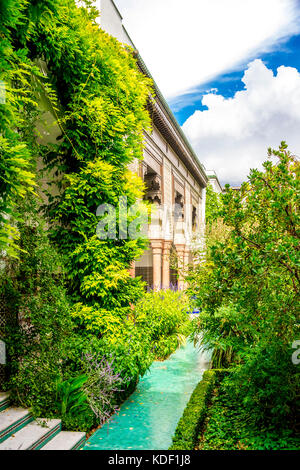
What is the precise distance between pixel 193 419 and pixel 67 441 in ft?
4.78

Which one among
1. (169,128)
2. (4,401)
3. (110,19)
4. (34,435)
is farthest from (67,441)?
(169,128)

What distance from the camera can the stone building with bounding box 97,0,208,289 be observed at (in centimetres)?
921

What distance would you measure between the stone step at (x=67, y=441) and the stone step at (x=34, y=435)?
0.17 ft

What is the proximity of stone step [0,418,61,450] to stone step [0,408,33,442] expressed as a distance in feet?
0.14

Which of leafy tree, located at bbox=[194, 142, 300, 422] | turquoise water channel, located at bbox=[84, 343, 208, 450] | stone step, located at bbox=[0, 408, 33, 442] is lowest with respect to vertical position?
turquoise water channel, located at bbox=[84, 343, 208, 450]

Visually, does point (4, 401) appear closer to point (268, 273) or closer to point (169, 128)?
point (268, 273)

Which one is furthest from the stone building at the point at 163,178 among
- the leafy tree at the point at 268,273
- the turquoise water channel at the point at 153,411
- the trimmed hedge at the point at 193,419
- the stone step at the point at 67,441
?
the stone step at the point at 67,441

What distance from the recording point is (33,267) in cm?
421

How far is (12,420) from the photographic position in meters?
3.75

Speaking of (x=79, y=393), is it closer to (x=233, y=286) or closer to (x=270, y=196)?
(x=233, y=286)

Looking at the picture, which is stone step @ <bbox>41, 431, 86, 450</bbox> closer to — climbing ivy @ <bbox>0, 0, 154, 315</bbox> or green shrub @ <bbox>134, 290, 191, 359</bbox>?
climbing ivy @ <bbox>0, 0, 154, 315</bbox>

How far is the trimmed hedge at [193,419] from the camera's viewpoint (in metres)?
3.72

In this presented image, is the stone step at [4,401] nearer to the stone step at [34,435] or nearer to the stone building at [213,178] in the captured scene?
the stone step at [34,435]

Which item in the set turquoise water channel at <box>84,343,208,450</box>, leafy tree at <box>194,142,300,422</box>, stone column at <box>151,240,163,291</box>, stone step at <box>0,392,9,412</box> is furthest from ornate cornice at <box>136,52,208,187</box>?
stone step at <box>0,392,9,412</box>
